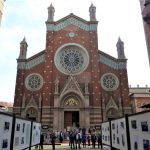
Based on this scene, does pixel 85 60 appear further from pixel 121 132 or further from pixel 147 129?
pixel 147 129

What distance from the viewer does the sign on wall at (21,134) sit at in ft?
34.9

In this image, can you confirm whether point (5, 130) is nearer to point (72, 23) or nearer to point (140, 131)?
point (140, 131)

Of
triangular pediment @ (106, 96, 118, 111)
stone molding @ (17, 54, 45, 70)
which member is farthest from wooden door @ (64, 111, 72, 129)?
stone molding @ (17, 54, 45, 70)

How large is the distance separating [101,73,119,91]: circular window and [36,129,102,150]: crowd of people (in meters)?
8.29

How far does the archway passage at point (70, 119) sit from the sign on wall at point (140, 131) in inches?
882

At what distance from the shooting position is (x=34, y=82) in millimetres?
33562

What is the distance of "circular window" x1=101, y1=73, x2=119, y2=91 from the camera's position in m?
33.5

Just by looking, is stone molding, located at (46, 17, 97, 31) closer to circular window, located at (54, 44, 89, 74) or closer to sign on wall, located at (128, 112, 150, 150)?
circular window, located at (54, 44, 89, 74)

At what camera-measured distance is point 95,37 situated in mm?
35375

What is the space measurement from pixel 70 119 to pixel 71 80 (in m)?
6.23

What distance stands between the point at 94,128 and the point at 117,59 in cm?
1285

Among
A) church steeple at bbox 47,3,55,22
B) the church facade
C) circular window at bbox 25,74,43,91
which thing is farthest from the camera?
church steeple at bbox 47,3,55,22

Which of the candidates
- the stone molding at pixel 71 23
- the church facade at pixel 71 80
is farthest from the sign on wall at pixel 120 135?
the stone molding at pixel 71 23

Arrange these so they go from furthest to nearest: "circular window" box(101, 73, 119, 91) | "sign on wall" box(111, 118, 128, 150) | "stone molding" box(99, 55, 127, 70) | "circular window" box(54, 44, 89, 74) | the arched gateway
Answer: "stone molding" box(99, 55, 127, 70) < "circular window" box(54, 44, 89, 74) < "circular window" box(101, 73, 119, 91) < the arched gateway < "sign on wall" box(111, 118, 128, 150)
